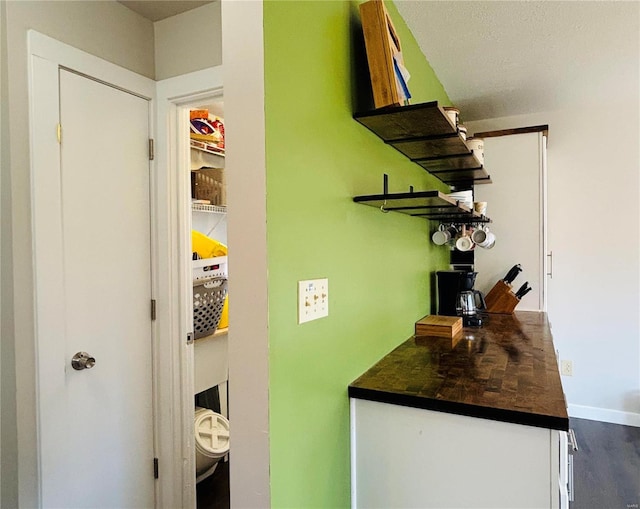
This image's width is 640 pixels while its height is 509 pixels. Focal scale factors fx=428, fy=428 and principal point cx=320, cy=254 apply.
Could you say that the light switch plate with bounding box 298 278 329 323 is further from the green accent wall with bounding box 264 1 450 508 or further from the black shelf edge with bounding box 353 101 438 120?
the black shelf edge with bounding box 353 101 438 120

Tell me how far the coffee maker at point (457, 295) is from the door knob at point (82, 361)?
73.9 inches

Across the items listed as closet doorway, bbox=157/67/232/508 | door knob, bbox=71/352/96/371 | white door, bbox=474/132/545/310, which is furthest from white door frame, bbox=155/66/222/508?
white door, bbox=474/132/545/310

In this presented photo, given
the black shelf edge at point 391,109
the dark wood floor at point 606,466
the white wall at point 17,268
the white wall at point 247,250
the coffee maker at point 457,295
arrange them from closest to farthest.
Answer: the white wall at point 247,250, the black shelf edge at point 391,109, the white wall at point 17,268, the dark wood floor at point 606,466, the coffee maker at point 457,295

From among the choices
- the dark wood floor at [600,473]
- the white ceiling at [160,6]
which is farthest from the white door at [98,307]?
the dark wood floor at [600,473]

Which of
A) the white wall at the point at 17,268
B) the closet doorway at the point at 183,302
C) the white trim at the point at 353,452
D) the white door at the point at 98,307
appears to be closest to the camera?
the white trim at the point at 353,452

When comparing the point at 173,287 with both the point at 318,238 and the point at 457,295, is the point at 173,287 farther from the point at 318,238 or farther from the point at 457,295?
the point at 457,295

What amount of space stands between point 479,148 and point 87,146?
72.8 inches

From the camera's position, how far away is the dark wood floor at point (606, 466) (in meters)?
2.26

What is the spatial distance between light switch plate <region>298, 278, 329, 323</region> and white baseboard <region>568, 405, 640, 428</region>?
306cm

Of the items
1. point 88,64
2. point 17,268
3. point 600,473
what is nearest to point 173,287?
point 17,268

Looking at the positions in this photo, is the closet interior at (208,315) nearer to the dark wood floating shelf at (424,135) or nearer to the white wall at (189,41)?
the white wall at (189,41)

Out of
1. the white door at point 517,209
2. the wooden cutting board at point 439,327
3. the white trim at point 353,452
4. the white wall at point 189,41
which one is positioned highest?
the white wall at point 189,41

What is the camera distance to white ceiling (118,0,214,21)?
1.83 meters

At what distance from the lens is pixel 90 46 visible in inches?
68.6
